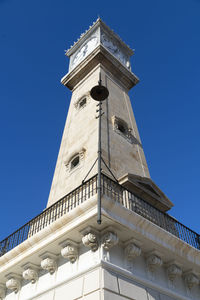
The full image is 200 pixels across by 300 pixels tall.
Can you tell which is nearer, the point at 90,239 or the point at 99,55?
the point at 90,239

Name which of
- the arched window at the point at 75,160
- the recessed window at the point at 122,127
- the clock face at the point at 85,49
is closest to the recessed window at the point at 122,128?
the recessed window at the point at 122,127

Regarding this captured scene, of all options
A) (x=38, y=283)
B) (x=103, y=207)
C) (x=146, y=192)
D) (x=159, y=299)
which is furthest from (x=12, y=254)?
(x=146, y=192)

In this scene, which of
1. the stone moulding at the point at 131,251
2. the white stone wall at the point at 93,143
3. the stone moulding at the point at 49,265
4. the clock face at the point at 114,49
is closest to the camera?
the stone moulding at the point at 131,251

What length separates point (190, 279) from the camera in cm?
909

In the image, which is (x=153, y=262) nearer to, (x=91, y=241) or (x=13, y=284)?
(x=91, y=241)

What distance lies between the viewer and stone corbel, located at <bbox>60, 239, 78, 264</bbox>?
7.82 meters

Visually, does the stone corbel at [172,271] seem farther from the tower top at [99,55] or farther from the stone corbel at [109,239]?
the tower top at [99,55]

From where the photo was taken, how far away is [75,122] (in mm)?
15602

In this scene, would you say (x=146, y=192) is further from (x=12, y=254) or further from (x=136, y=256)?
(x=12, y=254)

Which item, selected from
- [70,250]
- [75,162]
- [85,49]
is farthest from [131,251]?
[85,49]

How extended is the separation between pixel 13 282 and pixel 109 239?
3.54 metres

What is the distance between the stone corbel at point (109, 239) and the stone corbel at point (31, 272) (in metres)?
2.44

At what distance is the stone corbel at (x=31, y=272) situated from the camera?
865 cm

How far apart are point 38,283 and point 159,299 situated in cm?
315
